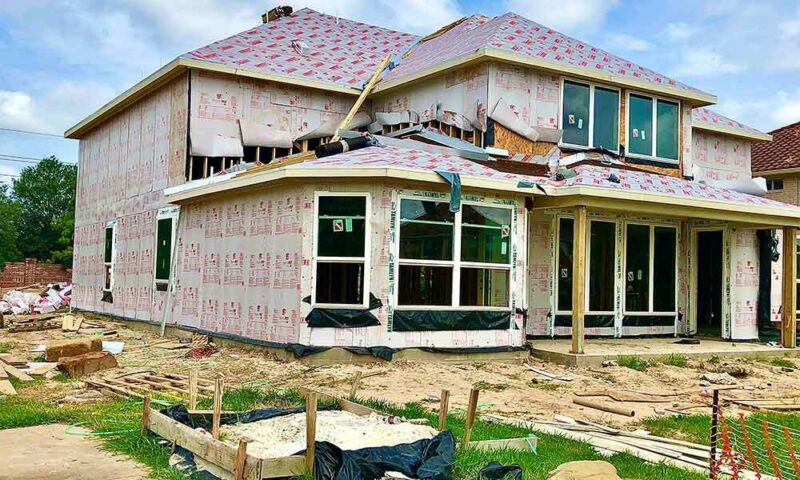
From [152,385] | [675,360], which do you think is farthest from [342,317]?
[675,360]

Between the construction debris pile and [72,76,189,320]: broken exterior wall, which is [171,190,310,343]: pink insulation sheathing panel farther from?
the construction debris pile

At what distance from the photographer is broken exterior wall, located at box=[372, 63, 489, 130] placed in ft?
50.6

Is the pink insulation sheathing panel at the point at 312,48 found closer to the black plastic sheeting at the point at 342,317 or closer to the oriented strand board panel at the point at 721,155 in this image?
the black plastic sheeting at the point at 342,317

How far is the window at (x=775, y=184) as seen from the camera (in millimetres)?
24433

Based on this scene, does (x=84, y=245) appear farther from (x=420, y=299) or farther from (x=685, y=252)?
(x=685, y=252)

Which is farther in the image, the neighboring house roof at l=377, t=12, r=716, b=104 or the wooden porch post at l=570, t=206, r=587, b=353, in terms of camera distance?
the neighboring house roof at l=377, t=12, r=716, b=104

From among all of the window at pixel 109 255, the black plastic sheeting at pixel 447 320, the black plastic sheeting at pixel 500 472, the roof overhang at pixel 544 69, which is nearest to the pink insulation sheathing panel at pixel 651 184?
the roof overhang at pixel 544 69

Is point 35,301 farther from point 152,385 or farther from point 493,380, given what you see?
point 493,380

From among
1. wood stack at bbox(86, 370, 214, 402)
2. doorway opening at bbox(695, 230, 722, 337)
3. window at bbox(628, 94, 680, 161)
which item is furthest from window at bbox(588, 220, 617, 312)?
wood stack at bbox(86, 370, 214, 402)

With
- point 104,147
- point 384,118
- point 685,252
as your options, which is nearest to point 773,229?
point 685,252

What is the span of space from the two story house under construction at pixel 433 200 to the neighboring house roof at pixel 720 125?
4.3 inches

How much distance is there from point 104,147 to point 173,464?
18081mm

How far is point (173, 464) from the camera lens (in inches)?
231

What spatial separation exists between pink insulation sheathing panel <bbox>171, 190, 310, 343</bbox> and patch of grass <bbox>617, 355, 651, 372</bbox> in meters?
5.25
